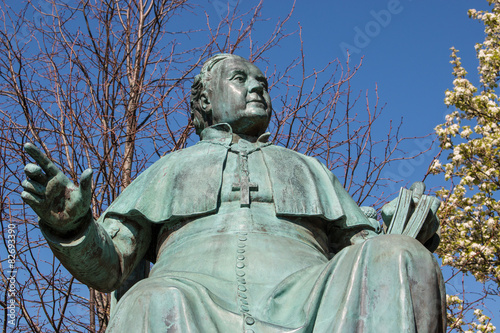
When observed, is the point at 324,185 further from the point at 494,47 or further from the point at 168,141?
the point at 494,47

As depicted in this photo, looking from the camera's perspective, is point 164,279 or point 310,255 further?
point 310,255

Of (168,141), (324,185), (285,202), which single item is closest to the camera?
(285,202)

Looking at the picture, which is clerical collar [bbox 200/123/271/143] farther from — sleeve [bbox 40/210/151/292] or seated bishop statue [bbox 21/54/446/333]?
sleeve [bbox 40/210/151/292]

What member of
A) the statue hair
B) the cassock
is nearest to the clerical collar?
the cassock

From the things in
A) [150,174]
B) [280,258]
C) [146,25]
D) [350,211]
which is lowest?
→ [280,258]

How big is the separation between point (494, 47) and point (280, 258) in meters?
10.7

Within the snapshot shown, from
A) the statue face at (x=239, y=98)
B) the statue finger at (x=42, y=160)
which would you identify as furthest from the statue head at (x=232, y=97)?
the statue finger at (x=42, y=160)

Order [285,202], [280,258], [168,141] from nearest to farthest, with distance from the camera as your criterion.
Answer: [280,258] < [285,202] < [168,141]

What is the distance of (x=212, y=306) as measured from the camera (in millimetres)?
3863

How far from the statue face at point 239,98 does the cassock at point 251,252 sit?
0.28 feet

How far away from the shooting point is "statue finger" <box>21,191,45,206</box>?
398 cm

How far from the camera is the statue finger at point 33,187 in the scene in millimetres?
3984

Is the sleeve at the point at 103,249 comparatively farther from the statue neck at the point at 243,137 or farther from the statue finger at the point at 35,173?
the statue neck at the point at 243,137

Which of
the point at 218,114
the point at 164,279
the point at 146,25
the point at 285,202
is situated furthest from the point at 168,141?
the point at 164,279
